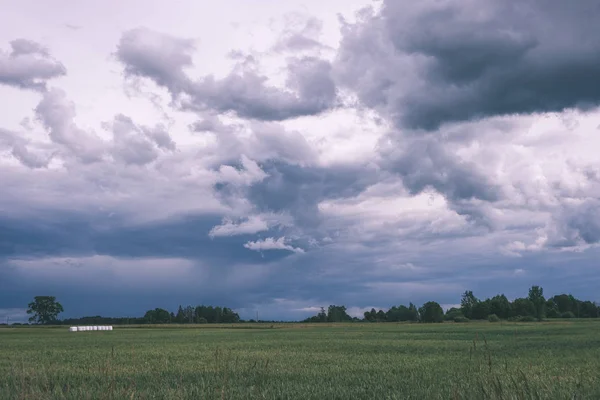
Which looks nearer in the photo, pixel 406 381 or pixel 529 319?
pixel 406 381

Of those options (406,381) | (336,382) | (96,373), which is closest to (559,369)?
(406,381)

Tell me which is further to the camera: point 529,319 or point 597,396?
point 529,319

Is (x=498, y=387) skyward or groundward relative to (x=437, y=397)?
skyward

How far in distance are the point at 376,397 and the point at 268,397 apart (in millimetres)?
2148

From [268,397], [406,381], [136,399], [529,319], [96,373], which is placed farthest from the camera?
[529,319]

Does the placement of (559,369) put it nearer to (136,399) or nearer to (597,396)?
(597,396)

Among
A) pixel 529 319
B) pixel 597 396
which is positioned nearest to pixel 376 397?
pixel 597 396

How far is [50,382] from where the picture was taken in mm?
13672

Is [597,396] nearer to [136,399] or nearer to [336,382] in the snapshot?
[336,382]

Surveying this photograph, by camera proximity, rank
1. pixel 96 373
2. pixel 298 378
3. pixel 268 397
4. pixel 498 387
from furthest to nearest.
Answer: pixel 96 373 → pixel 298 378 → pixel 268 397 → pixel 498 387

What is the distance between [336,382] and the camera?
13.1m

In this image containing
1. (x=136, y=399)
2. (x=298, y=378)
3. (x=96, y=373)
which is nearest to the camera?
(x=136, y=399)

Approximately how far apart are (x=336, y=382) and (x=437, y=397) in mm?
4349

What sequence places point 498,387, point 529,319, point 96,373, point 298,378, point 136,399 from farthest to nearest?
point 529,319
point 96,373
point 298,378
point 136,399
point 498,387
